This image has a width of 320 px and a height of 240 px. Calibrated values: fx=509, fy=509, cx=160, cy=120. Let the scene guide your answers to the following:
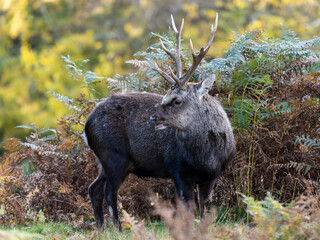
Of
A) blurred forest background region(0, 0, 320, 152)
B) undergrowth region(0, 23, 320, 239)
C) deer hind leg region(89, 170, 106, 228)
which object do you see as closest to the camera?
undergrowth region(0, 23, 320, 239)

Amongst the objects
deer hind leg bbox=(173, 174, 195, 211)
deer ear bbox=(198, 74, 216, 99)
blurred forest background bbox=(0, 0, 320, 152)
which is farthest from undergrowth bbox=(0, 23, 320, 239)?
blurred forest background bbox=(0, 0, 320, 152)

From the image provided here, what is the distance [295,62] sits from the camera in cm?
629

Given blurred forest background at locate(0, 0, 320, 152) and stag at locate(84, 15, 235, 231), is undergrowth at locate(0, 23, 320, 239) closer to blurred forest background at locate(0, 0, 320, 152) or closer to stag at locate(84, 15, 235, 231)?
stag at locate(84, 15, 235, 231)

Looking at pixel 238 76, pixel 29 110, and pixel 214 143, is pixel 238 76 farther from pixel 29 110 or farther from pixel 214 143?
pixel 29 110

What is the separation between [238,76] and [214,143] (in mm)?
1095

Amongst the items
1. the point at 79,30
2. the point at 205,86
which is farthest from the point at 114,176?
the point at 79,30

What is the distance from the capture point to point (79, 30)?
19953 mm

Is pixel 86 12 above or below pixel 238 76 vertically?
above

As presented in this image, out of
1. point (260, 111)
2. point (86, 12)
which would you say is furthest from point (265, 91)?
point (86, 12)

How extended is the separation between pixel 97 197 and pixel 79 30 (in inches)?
576

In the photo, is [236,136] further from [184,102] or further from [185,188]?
[185,188]

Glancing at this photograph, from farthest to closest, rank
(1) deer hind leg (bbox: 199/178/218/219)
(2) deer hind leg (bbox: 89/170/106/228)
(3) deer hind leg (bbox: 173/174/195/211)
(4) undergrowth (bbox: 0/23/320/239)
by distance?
1. (2) deer hind leg (bbox: 89/170/106/228)
2. (4) undergrowth (bbox: 0/23/320/239)
3. (1) deer hind leg (bbox: 199/178/218/219)
4. (3) deer hind leg (bbox: 173/174/195/211)

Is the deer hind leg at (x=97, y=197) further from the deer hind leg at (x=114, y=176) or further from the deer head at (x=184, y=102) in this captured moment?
the deer head at (x=184, y=102)

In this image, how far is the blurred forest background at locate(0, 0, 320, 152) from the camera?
54.6 feet
